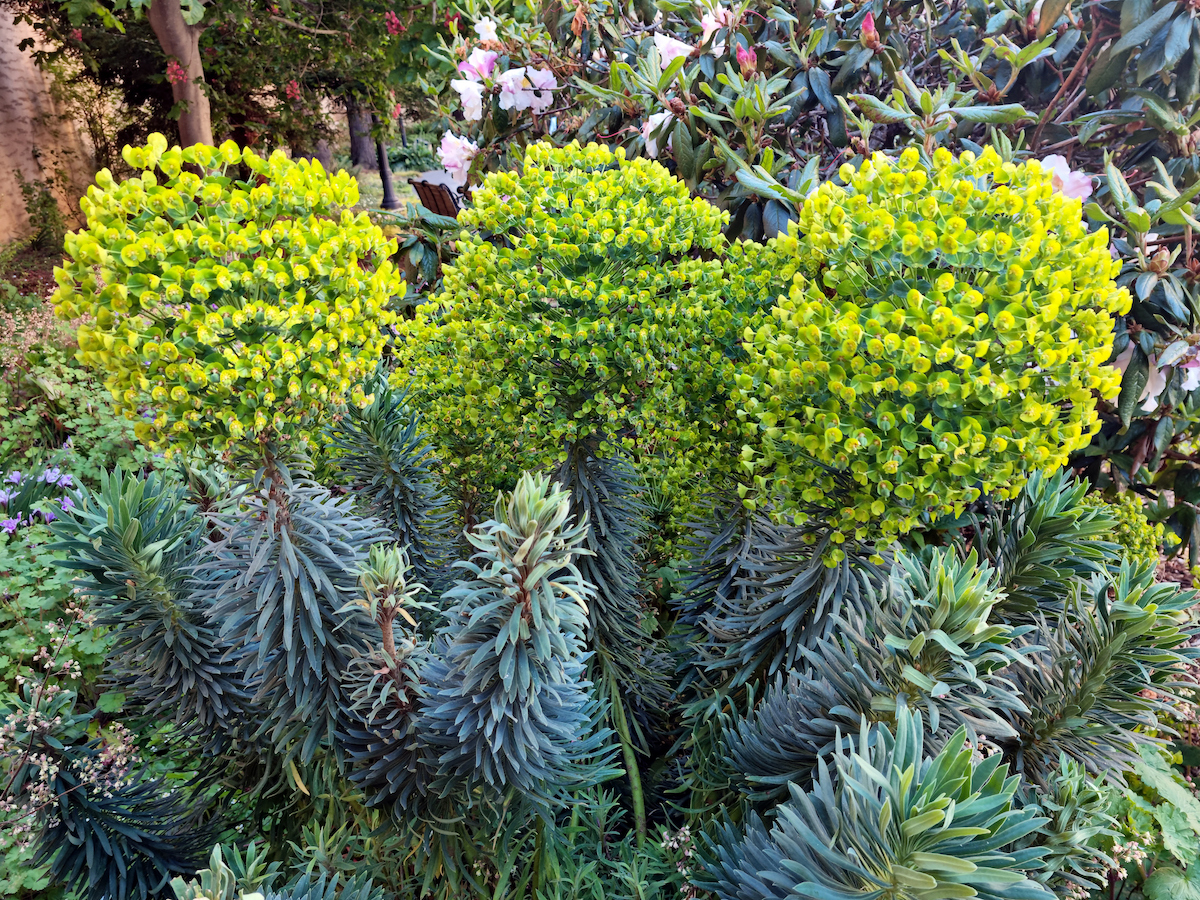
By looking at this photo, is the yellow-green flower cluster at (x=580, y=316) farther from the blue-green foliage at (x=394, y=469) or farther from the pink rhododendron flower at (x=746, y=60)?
the pink rhododendron flower at (x=746, y=60)

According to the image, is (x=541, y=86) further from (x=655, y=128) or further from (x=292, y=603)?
(x=292, y=603)

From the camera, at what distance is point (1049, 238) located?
111 cm

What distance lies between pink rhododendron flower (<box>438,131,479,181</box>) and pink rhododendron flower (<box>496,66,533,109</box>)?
0.18 m

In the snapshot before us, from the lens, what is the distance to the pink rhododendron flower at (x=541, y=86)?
2315mm

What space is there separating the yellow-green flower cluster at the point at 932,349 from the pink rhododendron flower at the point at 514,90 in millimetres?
1458

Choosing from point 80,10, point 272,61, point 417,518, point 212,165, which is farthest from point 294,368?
point 272,61

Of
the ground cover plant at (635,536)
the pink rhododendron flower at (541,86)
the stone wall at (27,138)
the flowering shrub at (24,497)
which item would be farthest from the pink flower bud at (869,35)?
the stone wall at (27,138)

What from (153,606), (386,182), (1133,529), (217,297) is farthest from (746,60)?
(386,182)

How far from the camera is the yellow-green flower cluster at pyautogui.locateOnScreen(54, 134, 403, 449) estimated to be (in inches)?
37.4

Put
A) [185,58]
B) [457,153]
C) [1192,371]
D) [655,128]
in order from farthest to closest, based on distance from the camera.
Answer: [185,58] → [457,153] → [655,128] → [1192,371]

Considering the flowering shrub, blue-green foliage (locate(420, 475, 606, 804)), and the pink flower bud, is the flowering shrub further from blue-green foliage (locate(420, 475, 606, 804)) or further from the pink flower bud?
the pink flower bud

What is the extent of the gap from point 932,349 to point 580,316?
2.01 ft

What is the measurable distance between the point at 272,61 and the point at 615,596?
8110mm

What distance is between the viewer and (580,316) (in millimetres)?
1313
